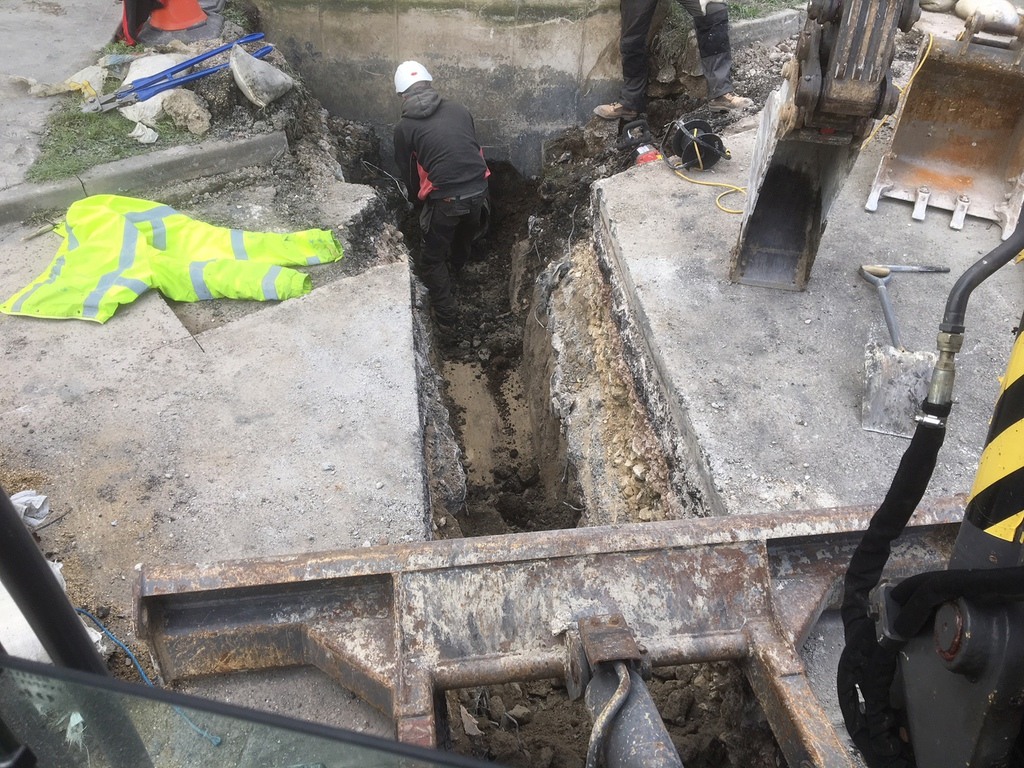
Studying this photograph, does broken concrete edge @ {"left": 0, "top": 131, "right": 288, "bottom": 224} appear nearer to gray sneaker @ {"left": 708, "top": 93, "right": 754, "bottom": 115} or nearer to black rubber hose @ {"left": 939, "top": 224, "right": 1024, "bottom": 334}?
gray sneaker @ {"left": 708, "top": 93, "right": 754, "bottom": 115}

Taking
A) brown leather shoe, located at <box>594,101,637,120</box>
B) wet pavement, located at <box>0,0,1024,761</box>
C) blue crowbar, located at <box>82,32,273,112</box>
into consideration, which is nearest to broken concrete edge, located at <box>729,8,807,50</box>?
brown leather shoe, located at <box>594,101,637,120</box>

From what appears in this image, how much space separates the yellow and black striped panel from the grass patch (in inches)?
211

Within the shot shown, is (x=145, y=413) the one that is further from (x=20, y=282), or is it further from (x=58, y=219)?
(x=58, y=219)

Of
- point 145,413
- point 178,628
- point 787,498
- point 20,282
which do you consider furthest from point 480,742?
point 20,282

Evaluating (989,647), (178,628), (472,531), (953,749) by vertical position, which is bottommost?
(472,531)

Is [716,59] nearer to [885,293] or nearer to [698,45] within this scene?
[698,45]

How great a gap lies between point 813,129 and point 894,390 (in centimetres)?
131

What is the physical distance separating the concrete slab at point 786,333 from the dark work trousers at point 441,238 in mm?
1465

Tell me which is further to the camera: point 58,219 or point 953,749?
point 58,219

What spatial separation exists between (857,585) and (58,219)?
5.12 metres

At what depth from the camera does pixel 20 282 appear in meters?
4.47

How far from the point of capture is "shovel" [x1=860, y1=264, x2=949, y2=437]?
3531mm

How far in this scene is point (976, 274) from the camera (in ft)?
4.95

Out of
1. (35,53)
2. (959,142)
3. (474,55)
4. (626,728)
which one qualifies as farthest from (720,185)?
(35,53)
